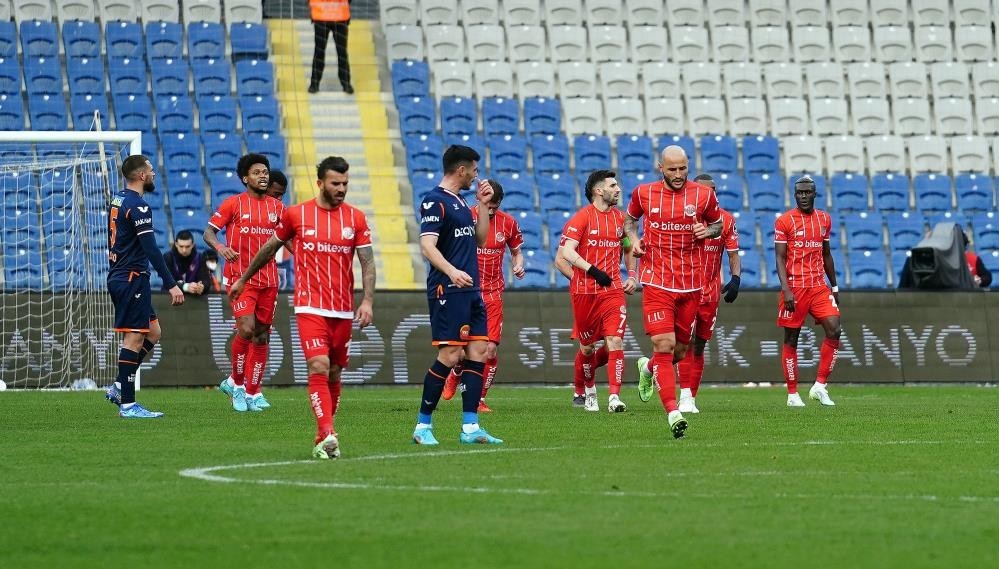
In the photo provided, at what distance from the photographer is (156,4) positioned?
105 feet

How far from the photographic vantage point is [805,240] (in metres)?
18.5

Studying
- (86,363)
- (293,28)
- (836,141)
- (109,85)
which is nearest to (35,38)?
(109,85)

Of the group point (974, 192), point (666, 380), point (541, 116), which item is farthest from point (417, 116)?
point (666, 380)

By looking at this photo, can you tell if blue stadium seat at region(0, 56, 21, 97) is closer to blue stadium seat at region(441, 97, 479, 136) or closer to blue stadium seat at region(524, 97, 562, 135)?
blue stadium seat at region(441, 97, 479, 136)

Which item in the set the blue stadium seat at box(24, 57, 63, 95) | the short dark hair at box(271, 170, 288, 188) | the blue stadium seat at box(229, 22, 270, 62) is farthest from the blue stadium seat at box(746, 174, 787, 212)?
the short dark hair at box(271, 170, 288, 188)

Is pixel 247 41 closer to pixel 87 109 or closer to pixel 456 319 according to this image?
pixel 87 109

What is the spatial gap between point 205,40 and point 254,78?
1.45 m

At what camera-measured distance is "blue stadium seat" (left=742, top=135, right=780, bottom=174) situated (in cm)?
3078

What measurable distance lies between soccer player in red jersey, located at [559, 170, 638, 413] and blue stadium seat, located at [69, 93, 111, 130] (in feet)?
48.3

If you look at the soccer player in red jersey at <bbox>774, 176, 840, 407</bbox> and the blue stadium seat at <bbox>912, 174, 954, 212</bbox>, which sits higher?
the blue stadium seat at <bbox>912, 174, 954, 212</bbox>

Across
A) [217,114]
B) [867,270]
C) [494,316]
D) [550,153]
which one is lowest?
[494,316]

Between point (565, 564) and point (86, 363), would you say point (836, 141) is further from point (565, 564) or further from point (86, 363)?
point (565, 564)

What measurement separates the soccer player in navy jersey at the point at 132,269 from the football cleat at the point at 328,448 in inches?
192

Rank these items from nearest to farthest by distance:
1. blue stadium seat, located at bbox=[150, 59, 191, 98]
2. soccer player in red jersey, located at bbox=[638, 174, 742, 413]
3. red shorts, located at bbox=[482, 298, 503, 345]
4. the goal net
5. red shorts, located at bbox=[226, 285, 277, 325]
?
soccer player in red jersey, located at bbox=[638, 174, 742, 413], red shorts, located at bbox=[226, 285, 277, 325], red shorts, located at bbox=[482, 298, 503, 345], the goal net, blue stadium seat, located at bbox=[150, 59, 191, 98]
